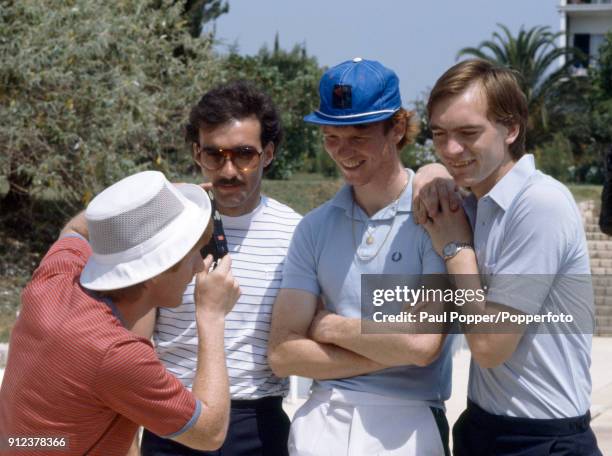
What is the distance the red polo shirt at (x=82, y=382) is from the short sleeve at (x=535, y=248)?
3.17 ft

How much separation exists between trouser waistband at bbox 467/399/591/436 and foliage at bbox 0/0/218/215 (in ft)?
31.6

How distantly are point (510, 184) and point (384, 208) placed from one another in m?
0.49

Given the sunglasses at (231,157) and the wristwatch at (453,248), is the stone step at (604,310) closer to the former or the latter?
the sunglasses at (231,157)

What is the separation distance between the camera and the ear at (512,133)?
10.1 feet

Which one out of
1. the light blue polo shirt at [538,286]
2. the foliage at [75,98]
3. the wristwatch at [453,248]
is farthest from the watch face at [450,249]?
the foliage at [75,98]

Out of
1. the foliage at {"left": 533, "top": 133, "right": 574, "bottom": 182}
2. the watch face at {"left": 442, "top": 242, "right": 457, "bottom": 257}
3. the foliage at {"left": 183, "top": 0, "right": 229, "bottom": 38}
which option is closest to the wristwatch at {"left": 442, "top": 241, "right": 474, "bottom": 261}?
the watch face at {"left": 442, "top": 242, "right": 457, "bottom": 257}

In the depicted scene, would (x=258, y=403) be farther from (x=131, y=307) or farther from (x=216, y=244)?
(x=131, y=307)

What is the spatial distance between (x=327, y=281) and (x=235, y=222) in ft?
1.58

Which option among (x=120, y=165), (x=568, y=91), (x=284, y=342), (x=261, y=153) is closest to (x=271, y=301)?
(x=284, y=342)

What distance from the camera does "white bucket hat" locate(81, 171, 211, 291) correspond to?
263 centimetres

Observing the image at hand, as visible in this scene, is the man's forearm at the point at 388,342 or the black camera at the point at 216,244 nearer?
the man's forearm at the point at 388,342

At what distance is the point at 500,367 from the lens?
303 cm

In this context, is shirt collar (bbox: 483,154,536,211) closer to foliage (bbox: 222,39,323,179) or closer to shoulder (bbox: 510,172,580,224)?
shoulder (bbox: 510,172,580,224)

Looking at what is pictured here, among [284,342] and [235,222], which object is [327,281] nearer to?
[284,342]
